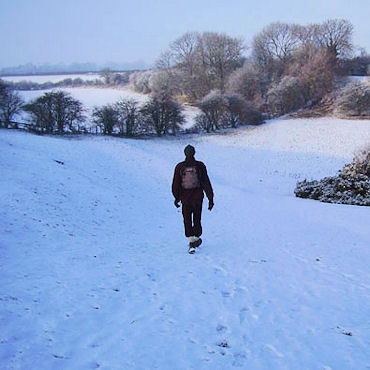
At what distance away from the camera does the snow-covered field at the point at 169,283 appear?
3008 mm

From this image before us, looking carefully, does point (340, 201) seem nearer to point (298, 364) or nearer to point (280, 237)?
point (280, 237)

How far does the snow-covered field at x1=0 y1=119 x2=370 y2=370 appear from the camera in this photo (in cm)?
301

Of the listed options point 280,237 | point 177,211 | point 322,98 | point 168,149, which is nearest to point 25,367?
point 280,237

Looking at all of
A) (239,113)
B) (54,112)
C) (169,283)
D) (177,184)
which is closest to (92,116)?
(54,112)

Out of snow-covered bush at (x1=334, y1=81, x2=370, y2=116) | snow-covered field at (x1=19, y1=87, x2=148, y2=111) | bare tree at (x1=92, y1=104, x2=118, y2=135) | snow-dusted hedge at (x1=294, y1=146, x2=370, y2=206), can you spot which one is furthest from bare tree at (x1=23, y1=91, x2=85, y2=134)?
snow-covered bush at (x1=334, y1=81, x2=370, y2=116)

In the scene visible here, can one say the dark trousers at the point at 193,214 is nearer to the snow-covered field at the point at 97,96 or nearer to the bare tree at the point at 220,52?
the snow-covered field at the point at 97,96

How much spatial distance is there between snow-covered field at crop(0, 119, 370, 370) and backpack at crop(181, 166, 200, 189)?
141cm

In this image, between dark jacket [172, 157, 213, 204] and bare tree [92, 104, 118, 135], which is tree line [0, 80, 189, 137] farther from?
dark jacket [172, 157, 213, 204]

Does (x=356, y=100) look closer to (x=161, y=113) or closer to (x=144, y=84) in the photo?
(x=161, y=113)

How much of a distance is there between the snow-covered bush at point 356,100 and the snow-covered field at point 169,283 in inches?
1391

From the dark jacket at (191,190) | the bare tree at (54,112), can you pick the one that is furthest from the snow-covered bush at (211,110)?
the dark jacket at (191,190)

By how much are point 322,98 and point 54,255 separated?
5175 centimetres

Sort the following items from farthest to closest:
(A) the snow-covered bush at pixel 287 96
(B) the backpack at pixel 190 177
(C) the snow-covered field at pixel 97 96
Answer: (C) the snow-covered field at pixel 97 96 < (A) the snow-covered bush at pixel 287 96 < (B) the backpack at pixel 190 177

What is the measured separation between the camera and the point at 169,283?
15.4ft
